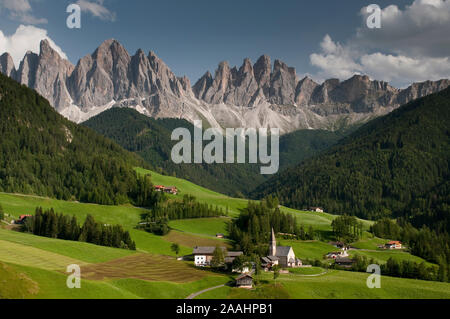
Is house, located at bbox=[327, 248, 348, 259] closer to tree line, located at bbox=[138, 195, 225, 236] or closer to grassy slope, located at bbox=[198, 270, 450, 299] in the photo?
grassy slope, located at bbox=[198, 270, 450, 299]

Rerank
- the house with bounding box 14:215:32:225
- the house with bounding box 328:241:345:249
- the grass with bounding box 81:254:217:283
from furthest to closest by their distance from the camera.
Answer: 1. the house with bounding box 328:241:345:249
2. the house with bounding box 14:215:32:225
3. the grass with bounding box 81:254:217:283

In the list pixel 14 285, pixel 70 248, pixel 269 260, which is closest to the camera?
pixel 14 285

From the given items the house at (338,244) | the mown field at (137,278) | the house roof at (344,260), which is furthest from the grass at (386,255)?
the house roof at (344,260)

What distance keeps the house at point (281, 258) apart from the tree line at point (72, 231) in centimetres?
4290

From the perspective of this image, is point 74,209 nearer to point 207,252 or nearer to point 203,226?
point 203,226

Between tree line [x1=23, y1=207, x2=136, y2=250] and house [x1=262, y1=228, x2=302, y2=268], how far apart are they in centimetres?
4290

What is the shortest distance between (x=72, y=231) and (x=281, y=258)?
214ft

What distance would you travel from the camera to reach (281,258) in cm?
12331

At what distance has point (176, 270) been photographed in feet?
336

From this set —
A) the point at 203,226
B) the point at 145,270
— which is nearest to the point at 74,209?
the point at 203,226

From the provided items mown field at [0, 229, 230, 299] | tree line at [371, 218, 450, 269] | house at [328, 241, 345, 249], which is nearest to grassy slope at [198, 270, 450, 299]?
mown field at [0, 229, 230, 299]

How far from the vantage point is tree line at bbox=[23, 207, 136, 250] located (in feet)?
426
